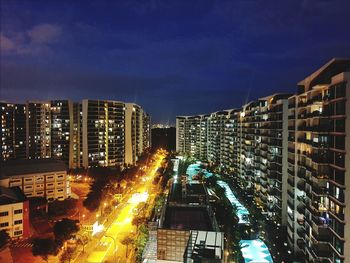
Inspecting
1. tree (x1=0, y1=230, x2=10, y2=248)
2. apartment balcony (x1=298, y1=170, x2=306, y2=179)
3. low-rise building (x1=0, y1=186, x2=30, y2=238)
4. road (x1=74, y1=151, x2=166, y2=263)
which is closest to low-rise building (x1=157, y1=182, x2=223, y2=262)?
road (x1=74, y1=151, x2=166, y2=263)

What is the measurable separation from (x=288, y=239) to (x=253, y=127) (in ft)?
68.6

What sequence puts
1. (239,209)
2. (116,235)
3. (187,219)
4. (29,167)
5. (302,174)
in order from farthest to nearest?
1. (29,167)
2. (239,209)
3. (116,235)
4. (302,174)
5. (187,219)

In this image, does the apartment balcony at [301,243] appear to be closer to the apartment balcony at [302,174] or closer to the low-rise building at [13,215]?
the apartment balcony at [302,174]

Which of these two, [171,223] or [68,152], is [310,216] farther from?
[68,152]

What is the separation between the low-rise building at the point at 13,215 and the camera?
33188 mm

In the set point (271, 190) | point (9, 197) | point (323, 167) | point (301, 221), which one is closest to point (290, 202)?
point (301, 221)

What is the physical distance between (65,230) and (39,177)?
19.2 metres

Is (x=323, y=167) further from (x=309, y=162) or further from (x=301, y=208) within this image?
(x=301, y=208)

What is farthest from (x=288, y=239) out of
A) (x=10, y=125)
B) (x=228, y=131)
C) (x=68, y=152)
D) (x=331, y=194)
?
(x=10, y=125)

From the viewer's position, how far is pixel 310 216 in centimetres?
2395

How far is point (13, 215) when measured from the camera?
111ft

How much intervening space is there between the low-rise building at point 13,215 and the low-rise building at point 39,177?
8814 millimetres

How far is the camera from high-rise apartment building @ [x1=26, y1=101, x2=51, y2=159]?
73.7 meters

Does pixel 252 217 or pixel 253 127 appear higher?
pixel 253 127
